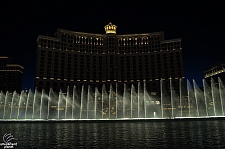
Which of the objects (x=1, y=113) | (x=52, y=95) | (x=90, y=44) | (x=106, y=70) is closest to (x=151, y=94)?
(x=106, y=70)

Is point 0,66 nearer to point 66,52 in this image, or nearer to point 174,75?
point 66,52

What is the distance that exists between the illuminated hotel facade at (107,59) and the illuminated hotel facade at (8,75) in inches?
2277

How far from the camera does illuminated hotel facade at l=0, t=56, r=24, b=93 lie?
144 meters

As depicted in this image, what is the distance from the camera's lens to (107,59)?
113 meters

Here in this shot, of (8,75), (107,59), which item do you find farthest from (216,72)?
(8,75)

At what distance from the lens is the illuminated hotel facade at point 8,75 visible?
144 meters

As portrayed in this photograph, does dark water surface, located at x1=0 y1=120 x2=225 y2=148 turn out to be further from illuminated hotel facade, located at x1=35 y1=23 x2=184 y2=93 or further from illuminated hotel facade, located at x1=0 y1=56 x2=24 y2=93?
illuminated hotel facade, located at x1=0 y1=56 x2=24 y2=93

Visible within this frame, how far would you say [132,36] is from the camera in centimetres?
11831

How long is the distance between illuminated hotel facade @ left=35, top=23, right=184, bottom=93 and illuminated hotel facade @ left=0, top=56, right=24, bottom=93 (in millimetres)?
57837

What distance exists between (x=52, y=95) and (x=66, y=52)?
24.9 metres

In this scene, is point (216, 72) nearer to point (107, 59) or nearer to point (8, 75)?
point (107, 59)

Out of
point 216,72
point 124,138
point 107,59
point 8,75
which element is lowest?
point 124,138

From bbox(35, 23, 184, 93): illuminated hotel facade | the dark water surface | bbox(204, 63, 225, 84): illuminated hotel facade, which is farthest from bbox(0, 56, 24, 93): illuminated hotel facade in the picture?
the dark water surface

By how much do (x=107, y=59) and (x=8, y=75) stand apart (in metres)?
82.0
